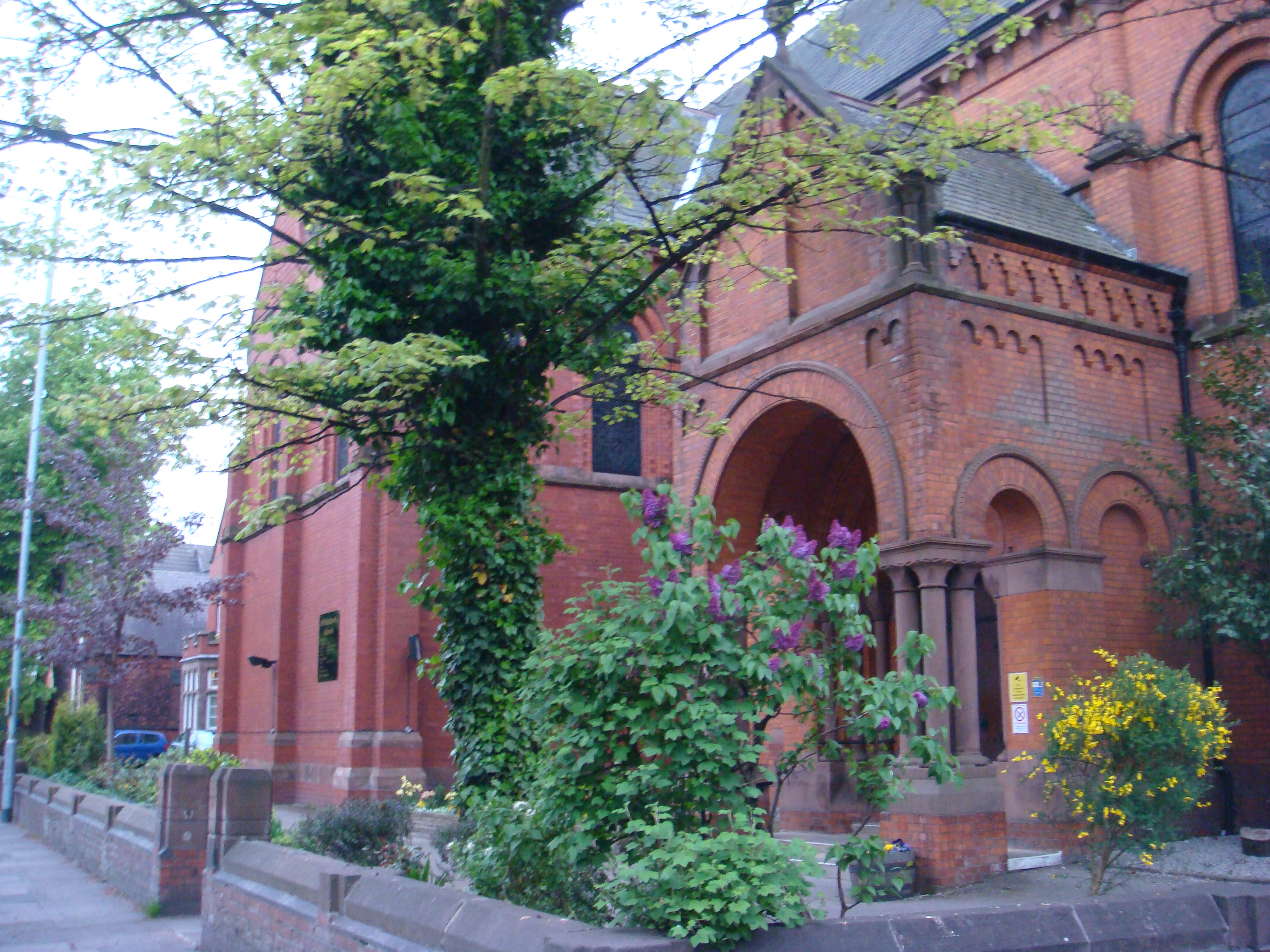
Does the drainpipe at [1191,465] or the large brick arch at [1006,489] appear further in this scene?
the drainpipe at [1191,465]

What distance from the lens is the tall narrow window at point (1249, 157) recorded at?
1370cm

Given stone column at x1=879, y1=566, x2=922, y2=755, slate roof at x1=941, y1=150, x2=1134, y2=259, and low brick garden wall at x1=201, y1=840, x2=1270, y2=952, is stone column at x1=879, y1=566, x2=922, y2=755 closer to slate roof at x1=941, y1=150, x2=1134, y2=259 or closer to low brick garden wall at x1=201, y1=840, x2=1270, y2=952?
slate roof at x1=941, y1=150, x2=1134, y2=259

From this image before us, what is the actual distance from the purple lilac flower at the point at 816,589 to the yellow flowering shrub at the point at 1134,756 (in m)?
4.85

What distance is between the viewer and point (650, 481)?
68.9 ft

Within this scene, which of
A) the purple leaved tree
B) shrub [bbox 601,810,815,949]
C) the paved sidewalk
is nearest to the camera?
shrub [bbox 601,810,815,949]

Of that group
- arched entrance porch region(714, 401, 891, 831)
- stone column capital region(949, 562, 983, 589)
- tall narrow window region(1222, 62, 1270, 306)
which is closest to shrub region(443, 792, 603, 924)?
stone column capital region(949, 562, 983, 589)

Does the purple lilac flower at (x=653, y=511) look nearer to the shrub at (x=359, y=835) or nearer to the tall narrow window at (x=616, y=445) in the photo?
the shrub at (x=359, y=835)

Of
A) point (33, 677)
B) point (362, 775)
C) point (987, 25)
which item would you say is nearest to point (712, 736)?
point (362, 775)

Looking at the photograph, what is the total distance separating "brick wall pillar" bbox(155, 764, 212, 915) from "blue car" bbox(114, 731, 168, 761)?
95.3 feet

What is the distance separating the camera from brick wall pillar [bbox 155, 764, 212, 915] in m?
10.6

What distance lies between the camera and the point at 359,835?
8719 millimetres

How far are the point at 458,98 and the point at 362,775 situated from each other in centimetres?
1247

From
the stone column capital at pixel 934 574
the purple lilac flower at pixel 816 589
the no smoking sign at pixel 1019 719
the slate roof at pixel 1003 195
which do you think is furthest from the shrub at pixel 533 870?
the slate roof at pixel 1003 195

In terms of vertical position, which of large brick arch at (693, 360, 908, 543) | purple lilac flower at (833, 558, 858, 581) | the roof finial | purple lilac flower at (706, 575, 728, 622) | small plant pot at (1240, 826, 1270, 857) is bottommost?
small plant pot at (1240, 826, 1270, 857)
